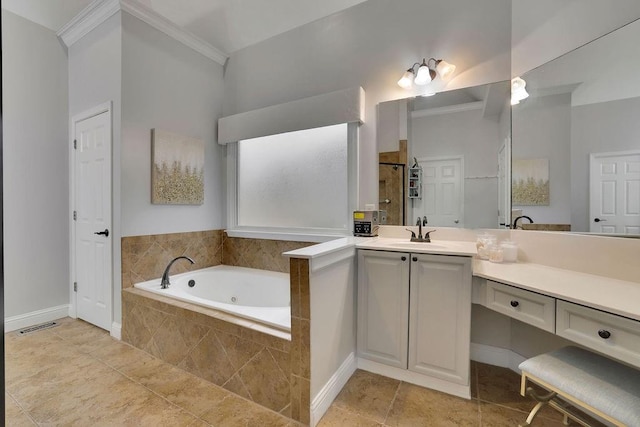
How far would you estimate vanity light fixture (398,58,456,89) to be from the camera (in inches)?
89.8

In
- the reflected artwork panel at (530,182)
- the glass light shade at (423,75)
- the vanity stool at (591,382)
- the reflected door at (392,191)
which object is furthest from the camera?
the reflected door at (392,191)

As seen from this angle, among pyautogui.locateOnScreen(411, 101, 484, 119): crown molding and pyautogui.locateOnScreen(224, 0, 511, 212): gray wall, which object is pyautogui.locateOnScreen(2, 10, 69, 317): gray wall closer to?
pyautogui.locateOnScreen(224, 0, 511, 212): gray wall

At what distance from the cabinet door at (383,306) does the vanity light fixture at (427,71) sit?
139 centimetres

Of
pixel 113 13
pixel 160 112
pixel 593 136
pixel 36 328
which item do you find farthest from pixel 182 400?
pixel 113 13

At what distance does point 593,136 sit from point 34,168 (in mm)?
4408

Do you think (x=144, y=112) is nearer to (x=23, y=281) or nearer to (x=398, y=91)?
(x=23, y=281)

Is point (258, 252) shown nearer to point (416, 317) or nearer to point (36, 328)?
point (416, 317)

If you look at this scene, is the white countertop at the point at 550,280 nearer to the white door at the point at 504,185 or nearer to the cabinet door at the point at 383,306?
the cabinet door at the point at 383,306

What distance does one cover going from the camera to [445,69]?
89.7 inches

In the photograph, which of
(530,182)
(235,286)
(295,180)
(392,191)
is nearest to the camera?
(530,182)

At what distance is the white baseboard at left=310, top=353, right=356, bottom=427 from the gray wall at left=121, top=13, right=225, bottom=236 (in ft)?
6.60

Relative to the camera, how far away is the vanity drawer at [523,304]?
143 centimetres

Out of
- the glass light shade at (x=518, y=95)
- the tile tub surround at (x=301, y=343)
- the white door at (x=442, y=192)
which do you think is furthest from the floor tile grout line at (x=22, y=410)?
the glass light shade at (x=518, y=95)

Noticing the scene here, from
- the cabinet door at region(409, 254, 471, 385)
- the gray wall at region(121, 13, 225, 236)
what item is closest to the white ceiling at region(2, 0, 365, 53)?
the gray wall at region(121, 13, 225, 236)
